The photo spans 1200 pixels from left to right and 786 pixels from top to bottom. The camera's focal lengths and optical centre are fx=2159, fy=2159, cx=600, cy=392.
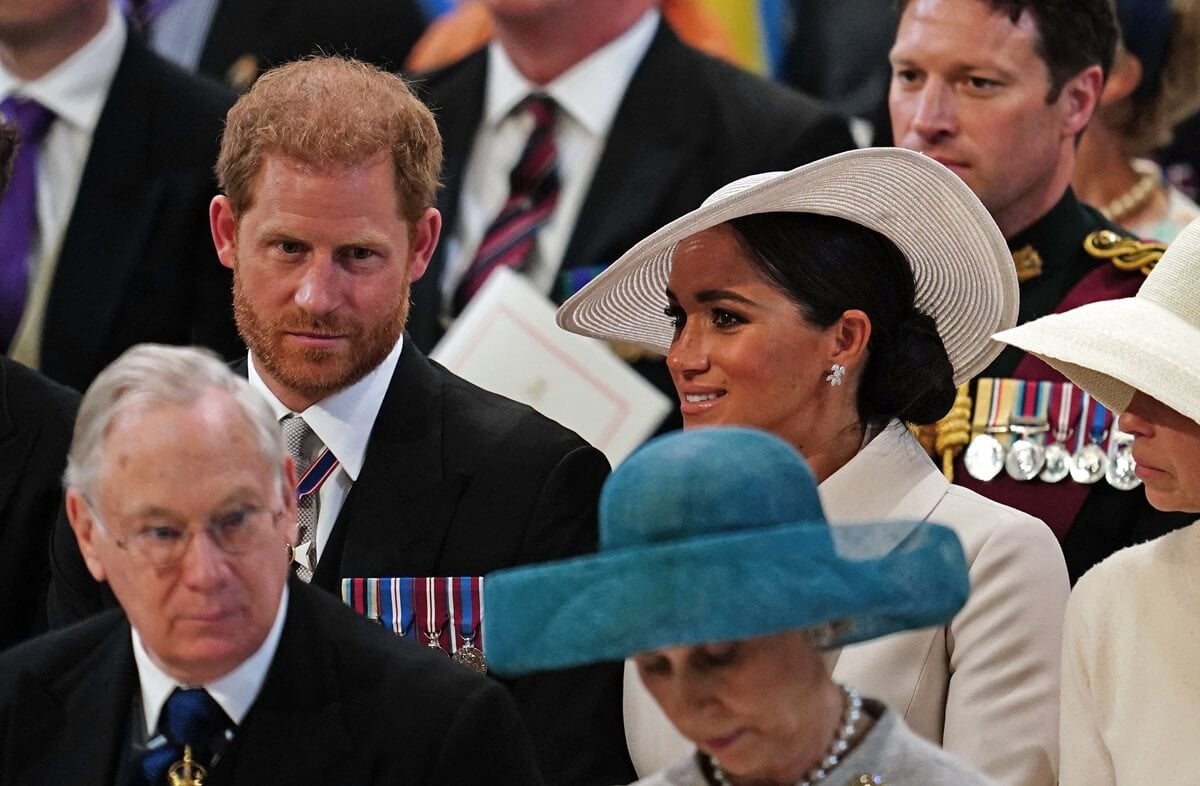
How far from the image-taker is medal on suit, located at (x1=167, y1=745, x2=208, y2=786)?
2.28m

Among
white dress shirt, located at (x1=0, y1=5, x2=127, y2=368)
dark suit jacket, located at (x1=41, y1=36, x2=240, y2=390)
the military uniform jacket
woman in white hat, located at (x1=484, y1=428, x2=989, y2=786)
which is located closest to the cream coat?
the military uniform jacket

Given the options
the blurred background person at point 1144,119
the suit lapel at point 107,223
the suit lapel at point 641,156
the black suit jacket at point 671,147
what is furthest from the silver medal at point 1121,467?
the suit lapel at point 107,223

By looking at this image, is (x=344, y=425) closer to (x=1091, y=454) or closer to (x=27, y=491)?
(x=27, y=491)

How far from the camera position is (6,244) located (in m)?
4.17

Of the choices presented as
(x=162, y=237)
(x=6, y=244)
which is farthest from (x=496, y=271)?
(x=6, y=244)

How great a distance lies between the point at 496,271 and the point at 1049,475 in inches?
45.7

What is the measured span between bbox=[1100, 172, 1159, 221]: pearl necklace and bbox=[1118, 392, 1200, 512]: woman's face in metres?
1.39

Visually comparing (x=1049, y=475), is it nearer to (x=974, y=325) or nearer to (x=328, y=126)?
(x=974, y=325)

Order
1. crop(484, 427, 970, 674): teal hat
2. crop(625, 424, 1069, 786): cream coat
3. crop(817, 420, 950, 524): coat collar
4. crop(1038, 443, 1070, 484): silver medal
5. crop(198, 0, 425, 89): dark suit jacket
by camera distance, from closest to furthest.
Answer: crop(484, 427, 970, 674): teal hat
crop(625, 424, 1069, 786): cream coat
crop(817, 420, 950, 524): coat collar
crop(1038, 443, 1070, 484): silver medal
crop(198, 0, 425, 89): dark suit jacket

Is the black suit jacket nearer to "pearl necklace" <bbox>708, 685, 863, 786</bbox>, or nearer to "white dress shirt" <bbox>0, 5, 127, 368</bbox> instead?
"white dress shirt" <bbox>0, 5, 127, 368</bbox>

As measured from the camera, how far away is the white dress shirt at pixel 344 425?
2.92 metres

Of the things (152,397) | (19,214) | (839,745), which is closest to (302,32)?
(19,214)

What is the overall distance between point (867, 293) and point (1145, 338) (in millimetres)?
426

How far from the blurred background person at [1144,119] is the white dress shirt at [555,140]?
2.81 ft
